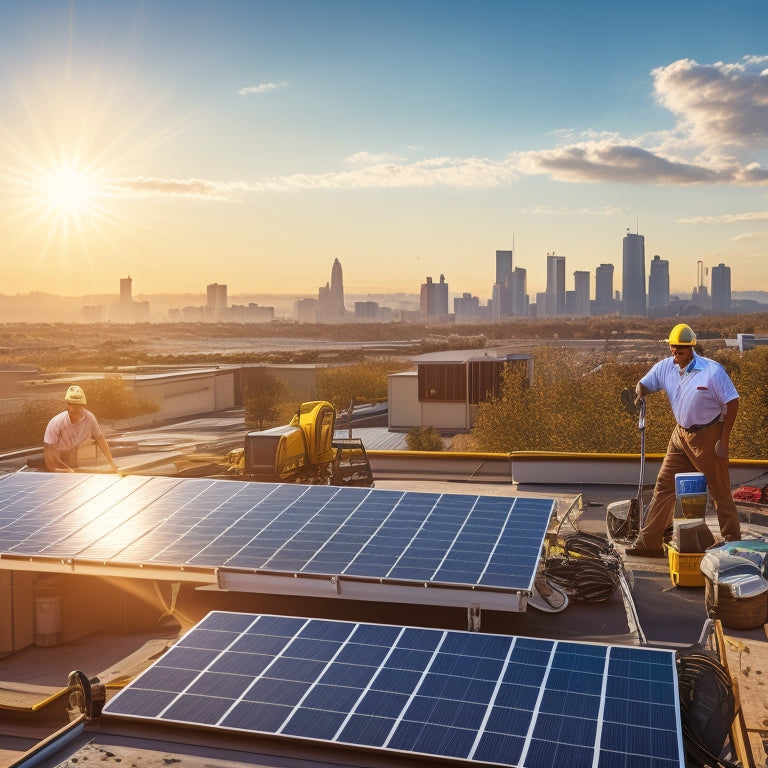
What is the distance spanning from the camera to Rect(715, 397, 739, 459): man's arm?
34.4 ft

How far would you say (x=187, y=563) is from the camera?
315 inches

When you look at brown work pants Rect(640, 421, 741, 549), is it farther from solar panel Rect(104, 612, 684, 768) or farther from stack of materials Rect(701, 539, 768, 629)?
solar panel Rect(104, 612, 684, 768)

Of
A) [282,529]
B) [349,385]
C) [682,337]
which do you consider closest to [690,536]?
[682,337]

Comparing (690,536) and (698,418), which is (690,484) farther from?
(698,418)

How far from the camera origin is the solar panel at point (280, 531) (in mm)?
7602

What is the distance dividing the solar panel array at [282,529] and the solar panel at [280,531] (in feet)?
0.04

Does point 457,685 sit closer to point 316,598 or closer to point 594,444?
point 316,598

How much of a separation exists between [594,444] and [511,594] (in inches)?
1472

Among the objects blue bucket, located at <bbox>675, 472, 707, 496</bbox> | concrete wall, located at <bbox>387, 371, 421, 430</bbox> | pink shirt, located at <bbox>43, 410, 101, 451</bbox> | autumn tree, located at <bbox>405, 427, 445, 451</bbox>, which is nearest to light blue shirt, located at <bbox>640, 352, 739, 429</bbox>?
blue bucket, located at <bbox>675, 472, 707, 496</bbox>

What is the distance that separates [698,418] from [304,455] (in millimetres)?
7274

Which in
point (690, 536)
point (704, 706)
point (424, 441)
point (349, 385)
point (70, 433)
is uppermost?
point (70, 433)

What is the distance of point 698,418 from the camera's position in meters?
10.8

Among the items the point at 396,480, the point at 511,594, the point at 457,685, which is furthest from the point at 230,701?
the point at 396,480

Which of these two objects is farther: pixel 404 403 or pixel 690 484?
pixel 404 403
